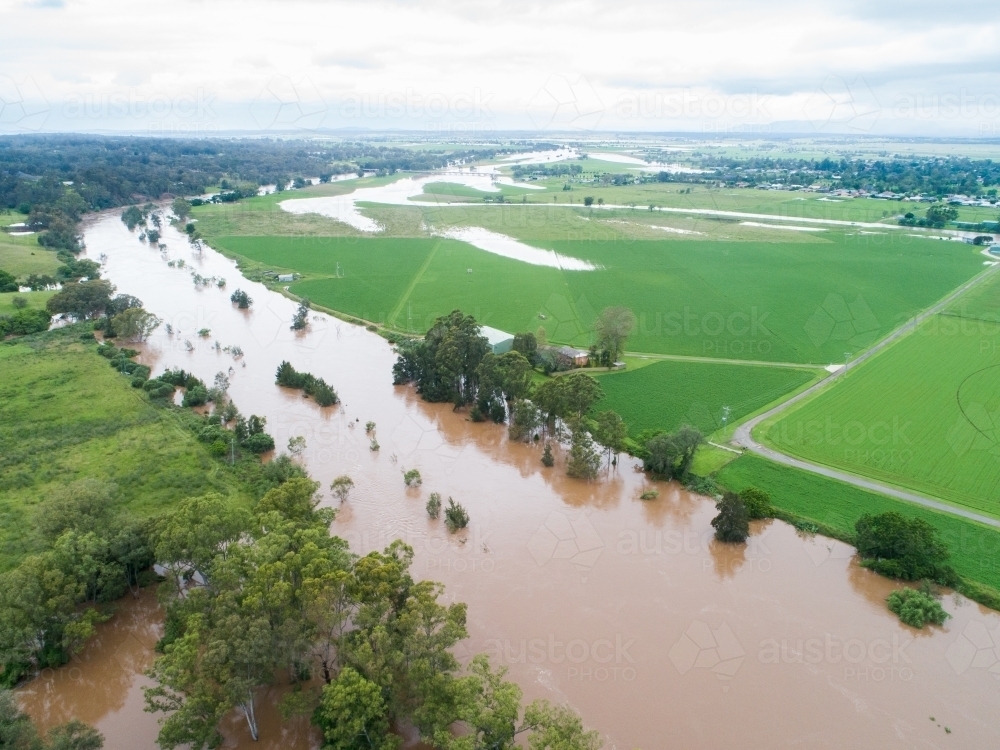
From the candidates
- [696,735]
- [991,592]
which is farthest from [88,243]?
[991,592]

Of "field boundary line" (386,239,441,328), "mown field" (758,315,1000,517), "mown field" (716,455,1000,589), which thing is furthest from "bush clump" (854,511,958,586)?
"field boundary line" (386,239,441,328)

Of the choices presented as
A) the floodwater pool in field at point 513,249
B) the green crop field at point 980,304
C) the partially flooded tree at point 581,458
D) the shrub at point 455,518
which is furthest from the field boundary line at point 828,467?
the floodwater pool in field at point 513,249

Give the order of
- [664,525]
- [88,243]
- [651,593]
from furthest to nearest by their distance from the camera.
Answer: [88,243], [664,525], [651,593]

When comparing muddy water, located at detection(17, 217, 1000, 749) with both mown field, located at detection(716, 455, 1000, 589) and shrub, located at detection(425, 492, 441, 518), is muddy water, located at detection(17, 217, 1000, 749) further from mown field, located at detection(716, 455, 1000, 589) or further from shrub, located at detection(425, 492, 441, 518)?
mown field, located at detection(716, 455, 1000, 589)

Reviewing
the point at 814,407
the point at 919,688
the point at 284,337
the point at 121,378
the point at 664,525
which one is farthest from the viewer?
the point at 284,337

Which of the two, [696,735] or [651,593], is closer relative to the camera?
[696,735]

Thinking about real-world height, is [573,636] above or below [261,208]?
below

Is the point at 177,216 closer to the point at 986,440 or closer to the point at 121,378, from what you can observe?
the point at 121,378

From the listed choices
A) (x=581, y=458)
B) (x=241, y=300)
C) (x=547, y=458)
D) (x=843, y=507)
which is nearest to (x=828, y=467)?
(x=843, y=507)
